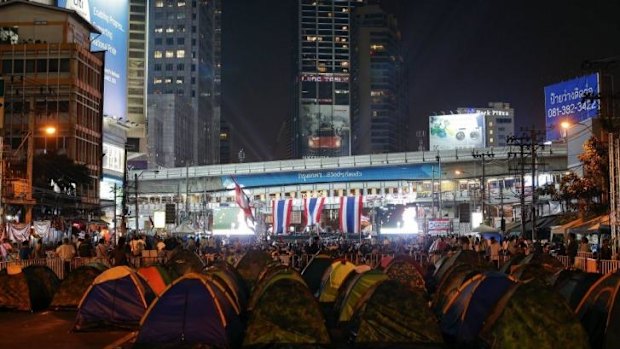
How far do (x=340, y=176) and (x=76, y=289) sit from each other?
82.0m

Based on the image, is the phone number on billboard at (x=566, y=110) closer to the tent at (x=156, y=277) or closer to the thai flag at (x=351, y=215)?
the thai flag at (x=351, y=215)

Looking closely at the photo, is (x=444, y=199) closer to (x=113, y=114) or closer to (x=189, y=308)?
(x=113, y=114)

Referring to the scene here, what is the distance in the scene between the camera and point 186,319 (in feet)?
43.5

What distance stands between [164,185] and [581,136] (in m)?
71.9

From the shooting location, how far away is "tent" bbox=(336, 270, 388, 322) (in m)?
16.2

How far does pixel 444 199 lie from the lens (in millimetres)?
97625

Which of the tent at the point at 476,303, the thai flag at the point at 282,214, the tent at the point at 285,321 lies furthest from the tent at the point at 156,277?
the thai flag at the point at 282,214

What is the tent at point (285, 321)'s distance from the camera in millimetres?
12695

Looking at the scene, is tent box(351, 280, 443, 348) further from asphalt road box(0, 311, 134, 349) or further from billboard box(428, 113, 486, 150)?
billboard box(428, 113, 486, 150)

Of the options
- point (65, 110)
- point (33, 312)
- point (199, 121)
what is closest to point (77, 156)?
point (65, 110)

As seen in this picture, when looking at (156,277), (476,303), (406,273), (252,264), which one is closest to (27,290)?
(156,277)

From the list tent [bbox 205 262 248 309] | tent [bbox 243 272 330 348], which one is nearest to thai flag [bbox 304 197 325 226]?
tent [bbox 205 262 248 309]

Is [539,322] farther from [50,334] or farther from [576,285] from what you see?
[50,334]

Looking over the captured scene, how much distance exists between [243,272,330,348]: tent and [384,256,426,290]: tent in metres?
9.21
